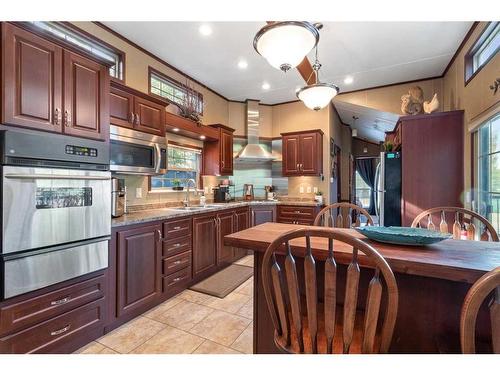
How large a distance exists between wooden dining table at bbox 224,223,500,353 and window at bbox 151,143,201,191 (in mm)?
2472

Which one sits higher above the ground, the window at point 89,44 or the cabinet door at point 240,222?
the window at point 89,44

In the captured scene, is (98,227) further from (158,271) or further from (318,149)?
(318,149)

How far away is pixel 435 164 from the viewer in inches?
119

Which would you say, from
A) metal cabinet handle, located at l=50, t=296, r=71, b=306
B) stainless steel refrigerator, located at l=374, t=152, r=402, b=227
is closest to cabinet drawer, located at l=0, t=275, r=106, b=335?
metal cabinet handle, located at l=50, t=296, r=71, b=306

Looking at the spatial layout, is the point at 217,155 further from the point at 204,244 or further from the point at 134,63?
the point at 134,63

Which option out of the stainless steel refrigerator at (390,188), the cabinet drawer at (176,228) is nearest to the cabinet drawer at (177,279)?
the cabinet drawer at (176,228)

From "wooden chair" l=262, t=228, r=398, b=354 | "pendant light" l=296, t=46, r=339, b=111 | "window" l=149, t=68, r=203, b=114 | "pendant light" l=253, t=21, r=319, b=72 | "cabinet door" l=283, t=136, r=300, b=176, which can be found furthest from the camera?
"cabinet door" l=283, t=136, r=300, b=176

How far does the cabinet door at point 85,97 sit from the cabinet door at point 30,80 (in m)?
0.05

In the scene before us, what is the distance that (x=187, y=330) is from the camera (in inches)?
84.3

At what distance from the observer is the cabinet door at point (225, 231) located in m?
3.55

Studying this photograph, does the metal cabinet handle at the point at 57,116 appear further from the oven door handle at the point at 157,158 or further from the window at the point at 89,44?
the oven door handle at the point at 157,158

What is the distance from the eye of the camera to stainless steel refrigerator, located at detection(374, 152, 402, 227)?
3.40m

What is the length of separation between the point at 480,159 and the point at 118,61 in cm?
426

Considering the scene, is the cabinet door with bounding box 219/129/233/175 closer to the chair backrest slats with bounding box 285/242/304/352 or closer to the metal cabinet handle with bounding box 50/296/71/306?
the metal cabinet handle with bounding box 50/296/71/306
